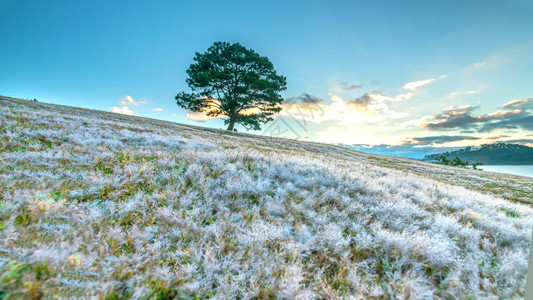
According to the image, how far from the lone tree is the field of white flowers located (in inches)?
1137

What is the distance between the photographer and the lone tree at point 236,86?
32000 mm

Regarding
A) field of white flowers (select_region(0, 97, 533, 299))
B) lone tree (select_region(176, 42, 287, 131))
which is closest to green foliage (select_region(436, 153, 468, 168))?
lone tree (select_region(176, 42, 287, 131))

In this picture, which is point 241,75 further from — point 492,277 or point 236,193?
point 492,277

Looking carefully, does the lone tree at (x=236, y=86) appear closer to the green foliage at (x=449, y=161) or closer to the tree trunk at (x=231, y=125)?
the tree trunk at (x=231, y=125)

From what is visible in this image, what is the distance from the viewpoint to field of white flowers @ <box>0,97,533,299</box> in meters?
2.13

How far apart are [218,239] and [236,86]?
107 feet

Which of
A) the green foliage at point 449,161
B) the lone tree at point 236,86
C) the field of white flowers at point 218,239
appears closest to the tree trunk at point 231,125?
the lone tree at point 236,86

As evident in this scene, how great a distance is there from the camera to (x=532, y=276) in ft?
7.90

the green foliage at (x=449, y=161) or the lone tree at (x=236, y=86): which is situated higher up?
the lone tree at (x=236, y=86)

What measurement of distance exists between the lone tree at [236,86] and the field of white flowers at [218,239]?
2888 cm

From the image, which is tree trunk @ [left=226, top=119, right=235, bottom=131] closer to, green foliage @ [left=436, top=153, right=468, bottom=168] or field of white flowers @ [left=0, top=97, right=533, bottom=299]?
field of white flowers @ [left=0, top=97, right=533, bottom=299]

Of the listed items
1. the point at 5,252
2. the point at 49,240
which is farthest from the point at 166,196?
the point at 5,252

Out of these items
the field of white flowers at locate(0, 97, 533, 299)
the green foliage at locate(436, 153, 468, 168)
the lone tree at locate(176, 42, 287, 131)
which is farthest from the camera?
the green foliage at locate(436, 153, 468, 168)

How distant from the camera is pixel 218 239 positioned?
2812 mm
